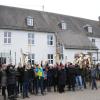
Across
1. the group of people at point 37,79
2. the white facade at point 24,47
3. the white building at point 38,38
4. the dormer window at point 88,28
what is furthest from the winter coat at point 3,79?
the dormer window at point 88,28

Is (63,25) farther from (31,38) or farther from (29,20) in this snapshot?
(31,38)

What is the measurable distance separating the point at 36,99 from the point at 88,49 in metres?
29.8

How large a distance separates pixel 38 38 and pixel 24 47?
269 centimetres

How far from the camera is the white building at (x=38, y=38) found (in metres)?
38.4

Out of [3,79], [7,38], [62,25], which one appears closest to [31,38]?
[7,38]

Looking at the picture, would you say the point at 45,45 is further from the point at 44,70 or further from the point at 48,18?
the point at 44,70

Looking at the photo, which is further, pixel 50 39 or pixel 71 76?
pixel 50 39

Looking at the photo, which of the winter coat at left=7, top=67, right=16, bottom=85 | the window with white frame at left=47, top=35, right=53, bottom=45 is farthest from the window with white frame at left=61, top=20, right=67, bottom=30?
the winter coat at left=7, top=67, right=16, bottom=85

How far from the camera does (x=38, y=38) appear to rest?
41.2 meters

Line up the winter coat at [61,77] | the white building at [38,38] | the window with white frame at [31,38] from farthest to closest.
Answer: the window with white frame at [31,38]
the white building at [38,38]
the winter coat at [61,77]

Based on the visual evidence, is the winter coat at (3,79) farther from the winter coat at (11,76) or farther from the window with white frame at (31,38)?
the window with white frame at (31,38)

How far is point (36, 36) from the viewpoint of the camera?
4116 centimetres

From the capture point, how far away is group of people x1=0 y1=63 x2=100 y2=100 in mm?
15484

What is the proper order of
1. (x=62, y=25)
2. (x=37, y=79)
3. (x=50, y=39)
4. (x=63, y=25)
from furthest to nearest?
(x=63, y=25) < (x=62, y=25) < (x=50, y=39) < (x=37, y=79)
